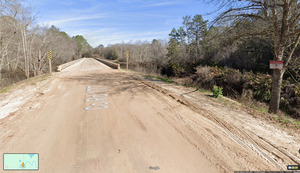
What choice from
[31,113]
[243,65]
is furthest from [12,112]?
[243,65]

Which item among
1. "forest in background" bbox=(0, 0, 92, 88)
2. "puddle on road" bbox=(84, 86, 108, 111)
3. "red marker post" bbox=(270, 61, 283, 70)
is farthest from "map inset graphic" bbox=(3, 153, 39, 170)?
"forest in background" bbox=(0, 0, 92, 88)

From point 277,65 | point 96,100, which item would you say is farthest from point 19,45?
point 277,65

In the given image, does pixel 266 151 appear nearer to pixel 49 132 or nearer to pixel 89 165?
pixel 89 165

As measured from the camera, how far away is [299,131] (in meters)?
4.56

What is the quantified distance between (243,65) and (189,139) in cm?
2092

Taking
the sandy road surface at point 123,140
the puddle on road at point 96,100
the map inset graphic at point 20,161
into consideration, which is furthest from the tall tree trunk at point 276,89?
the map inset graphic at point 20,161

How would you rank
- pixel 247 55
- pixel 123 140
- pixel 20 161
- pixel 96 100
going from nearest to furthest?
pixel 20 161 → pixel 123 140 → pixel 96 100 → pixel 247 55

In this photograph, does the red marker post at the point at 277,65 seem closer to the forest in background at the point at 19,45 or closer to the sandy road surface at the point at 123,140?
the sandy road surface at the point at 123,140

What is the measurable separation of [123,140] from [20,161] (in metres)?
1.89

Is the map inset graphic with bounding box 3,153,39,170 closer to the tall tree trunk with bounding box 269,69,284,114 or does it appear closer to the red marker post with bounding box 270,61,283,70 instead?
the red marker post with bounding box 270,61,283,70

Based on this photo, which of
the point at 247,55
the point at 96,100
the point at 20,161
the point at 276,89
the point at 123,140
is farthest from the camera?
the point at 247,55

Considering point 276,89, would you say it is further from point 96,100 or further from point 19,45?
point 19,45

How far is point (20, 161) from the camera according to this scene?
288cm

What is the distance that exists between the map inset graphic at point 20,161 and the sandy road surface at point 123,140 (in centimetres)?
11
